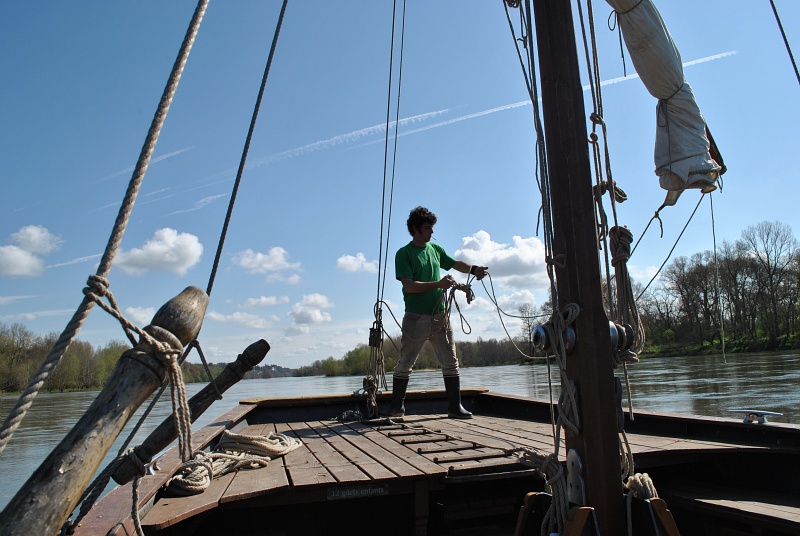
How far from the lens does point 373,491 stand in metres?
2.18

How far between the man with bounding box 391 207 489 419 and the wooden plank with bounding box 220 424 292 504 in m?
1.91

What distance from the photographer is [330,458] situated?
2.77m

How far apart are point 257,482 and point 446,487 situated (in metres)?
0.78

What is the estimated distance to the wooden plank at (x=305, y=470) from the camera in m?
2.17

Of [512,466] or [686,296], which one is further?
[686,296]

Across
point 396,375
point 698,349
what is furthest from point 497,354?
point 396,375

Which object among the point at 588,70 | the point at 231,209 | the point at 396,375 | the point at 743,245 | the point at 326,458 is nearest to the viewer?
the point at 231,209

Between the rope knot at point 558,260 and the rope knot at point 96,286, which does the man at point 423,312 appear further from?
the rope knot at point 96,286

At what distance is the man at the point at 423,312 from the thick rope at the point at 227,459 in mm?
1463

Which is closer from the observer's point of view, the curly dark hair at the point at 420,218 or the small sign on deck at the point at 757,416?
the small sign on deck at the point at 757,416

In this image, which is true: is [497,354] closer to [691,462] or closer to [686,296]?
[686,296]

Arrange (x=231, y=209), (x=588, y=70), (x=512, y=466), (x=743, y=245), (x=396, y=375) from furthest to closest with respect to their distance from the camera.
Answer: (x=743, y=245), (x=396, y=375), (x=512, y=466), (x=588, y=70), (x=231, y=209)

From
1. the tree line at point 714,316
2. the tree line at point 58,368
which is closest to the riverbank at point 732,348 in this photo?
the tree line at point 714,316

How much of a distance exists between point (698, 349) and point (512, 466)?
4176 cm
